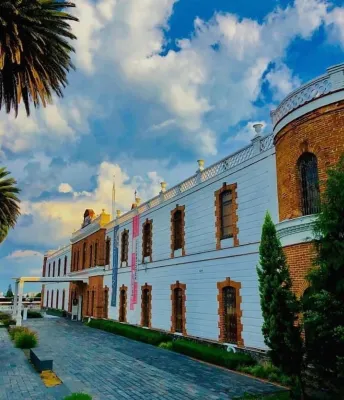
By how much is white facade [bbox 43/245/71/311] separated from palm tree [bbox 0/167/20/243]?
14305 millimetres

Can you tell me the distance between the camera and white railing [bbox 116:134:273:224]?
46.8 ft

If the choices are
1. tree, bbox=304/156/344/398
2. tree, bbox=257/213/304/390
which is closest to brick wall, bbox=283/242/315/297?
tree, bbox=257/213/304/390

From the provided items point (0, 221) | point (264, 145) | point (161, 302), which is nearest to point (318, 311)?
point (264, 145)

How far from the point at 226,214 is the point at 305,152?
17.9 feet

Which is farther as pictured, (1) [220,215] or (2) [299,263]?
(1) [220,215]

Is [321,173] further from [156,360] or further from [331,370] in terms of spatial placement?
[156,360]

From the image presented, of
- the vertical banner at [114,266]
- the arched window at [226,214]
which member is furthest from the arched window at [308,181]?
the vertical banner at [114,266]

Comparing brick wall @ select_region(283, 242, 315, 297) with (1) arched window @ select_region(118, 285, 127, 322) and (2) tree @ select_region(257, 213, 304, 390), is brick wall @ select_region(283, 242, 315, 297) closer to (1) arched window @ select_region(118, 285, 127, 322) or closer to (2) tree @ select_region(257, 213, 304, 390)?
(2) tree @ select_region(257, 213, 304, 390)

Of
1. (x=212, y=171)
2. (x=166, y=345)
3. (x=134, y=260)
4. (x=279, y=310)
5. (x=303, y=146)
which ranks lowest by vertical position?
(x=166, y=345)

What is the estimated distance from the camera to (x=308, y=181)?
1152 cm

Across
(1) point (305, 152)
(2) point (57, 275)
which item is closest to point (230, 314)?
(1) point (305, 152)

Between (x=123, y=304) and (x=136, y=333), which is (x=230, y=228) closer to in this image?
(x=136, y=333)

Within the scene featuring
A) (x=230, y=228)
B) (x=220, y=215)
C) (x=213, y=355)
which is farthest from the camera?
(x=220, y=215)

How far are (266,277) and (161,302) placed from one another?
12580mm
